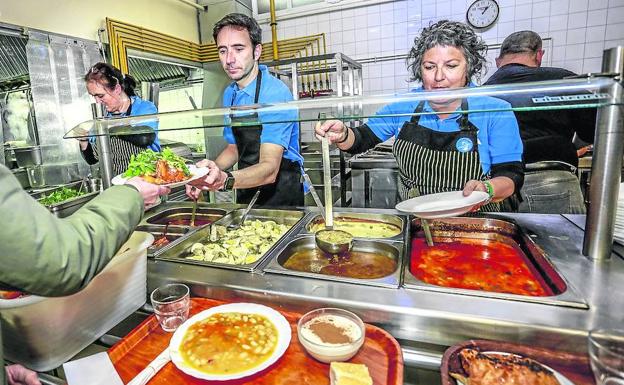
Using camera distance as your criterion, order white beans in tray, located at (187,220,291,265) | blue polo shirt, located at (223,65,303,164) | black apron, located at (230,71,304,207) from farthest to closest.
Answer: black apron, located at (230,71,304,207) < blue polo shirt, located at (223,65,303,164) < white beans in tray, located at (187,220,291,265)

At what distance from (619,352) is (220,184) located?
71.9 inches

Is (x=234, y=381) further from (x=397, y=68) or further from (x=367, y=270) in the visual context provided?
(x=397, y=68)

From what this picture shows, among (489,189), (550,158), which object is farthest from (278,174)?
(550,158)

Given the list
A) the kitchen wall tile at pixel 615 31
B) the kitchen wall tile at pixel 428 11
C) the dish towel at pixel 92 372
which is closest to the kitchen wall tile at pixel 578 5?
the kitchen wall tile at pixel 615 31

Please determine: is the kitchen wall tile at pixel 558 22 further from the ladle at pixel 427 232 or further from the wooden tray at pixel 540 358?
the wooden tray at pixel 540 358

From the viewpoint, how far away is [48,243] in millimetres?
748

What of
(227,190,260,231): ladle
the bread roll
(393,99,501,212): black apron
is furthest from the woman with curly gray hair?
the bread roll

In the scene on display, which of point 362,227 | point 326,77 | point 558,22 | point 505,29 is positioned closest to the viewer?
point 362,227

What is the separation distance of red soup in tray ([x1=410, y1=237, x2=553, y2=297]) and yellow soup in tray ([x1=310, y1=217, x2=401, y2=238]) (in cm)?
16

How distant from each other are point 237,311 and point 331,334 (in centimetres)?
38

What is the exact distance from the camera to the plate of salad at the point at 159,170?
1.66 m

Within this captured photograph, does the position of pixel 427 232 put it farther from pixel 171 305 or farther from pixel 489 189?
pixel 171 305

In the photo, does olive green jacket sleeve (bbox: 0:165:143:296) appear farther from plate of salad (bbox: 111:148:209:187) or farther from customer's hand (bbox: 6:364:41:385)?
plate of salad (bbox: 111:148:209:187)

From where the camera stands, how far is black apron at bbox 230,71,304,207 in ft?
8.60
